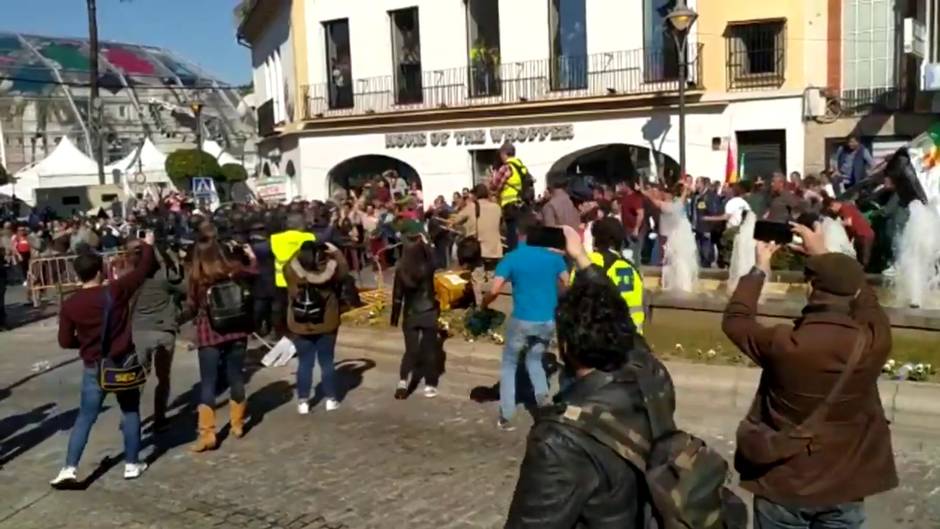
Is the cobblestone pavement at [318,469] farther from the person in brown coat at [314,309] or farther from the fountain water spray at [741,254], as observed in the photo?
the fountain water spray at [741,254]

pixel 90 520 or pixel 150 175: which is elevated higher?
pixel 150 175

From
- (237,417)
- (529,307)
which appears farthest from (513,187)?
(237,417)

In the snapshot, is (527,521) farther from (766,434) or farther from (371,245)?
(371,245)

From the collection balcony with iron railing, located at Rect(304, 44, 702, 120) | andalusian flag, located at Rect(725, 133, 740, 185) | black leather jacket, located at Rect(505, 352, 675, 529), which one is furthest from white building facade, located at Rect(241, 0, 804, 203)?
black leather jacket, located at Rect(505, 352, 675, 529)

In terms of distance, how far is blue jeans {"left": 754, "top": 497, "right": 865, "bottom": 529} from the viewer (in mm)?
3957

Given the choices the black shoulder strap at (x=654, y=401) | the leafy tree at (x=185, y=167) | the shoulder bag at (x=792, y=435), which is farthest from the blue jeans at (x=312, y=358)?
the leafy tree at (x=185, y=167)

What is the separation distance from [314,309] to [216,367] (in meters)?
1.07

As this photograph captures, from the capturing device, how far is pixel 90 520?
688 cm

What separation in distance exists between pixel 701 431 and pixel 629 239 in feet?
24.3

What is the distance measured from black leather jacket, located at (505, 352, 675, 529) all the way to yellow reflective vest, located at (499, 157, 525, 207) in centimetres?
1083

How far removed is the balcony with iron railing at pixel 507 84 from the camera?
73.4 feet

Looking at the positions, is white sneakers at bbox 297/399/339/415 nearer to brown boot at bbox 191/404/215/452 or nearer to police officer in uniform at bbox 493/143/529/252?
brown boot at bbox 191/404/215/452

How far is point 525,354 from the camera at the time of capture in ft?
27.3

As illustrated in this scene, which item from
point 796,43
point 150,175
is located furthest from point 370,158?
point 150,175
